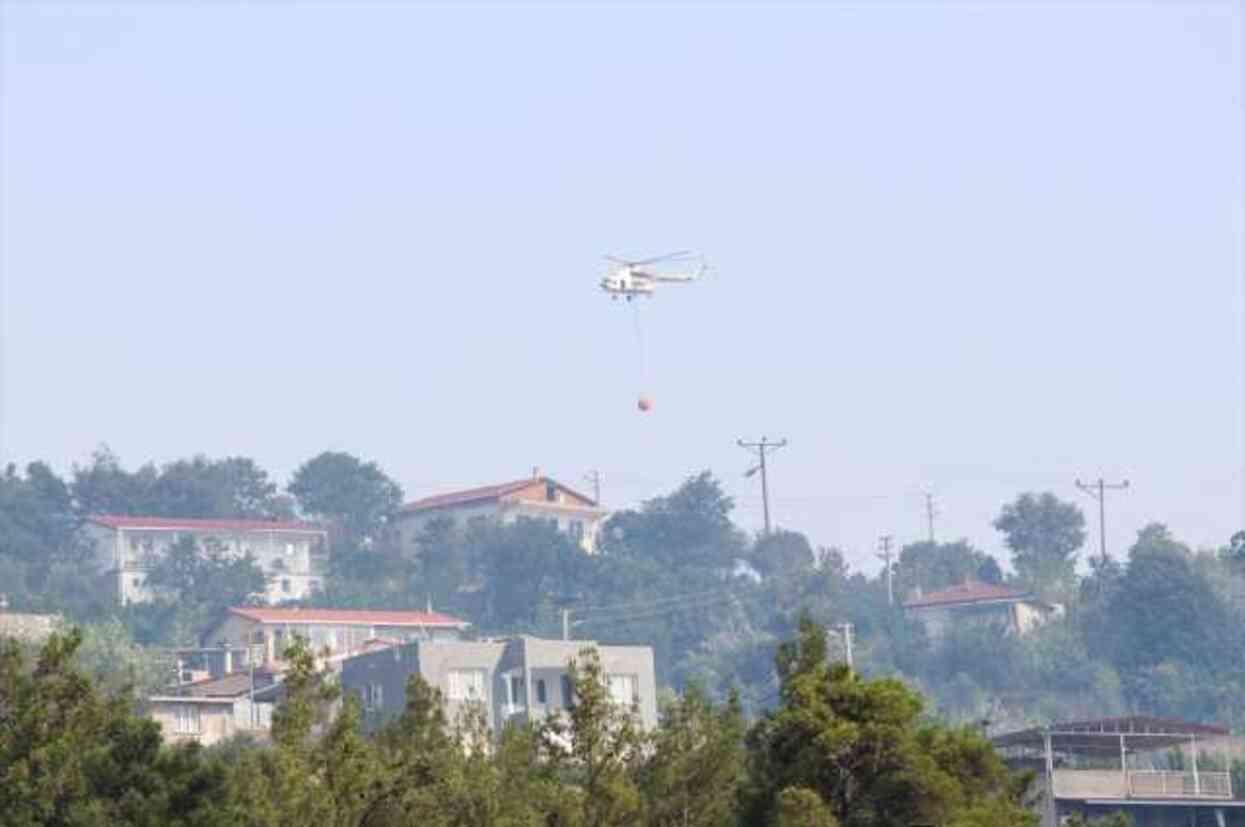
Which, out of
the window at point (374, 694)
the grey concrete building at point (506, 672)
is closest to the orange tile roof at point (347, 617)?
the window at point (374, 694)

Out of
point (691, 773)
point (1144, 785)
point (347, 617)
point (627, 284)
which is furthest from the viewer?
point (347, 617)

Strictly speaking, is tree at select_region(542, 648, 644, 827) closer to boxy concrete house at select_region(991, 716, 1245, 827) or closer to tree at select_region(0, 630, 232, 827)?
tree at select_region(0, 630, 232, 827)

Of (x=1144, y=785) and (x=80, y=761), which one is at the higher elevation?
(x=80, y=761)

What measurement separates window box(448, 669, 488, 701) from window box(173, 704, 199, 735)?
9.52 m

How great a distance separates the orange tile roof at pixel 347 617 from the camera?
181500 millimetres

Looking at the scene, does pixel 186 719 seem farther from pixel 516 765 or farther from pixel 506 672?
pixel 516 765

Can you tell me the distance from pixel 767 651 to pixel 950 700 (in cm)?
1336

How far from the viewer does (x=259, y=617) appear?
180875mm

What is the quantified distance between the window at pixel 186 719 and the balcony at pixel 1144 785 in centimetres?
4902

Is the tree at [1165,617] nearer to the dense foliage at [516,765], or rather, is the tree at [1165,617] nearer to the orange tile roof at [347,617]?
the orange tile roof at [347,617]

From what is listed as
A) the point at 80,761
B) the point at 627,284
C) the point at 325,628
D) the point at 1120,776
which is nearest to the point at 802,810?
the point at 80,761

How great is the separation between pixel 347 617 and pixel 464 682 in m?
55.2

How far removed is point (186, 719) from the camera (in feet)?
432

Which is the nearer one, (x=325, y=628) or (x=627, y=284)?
(x=627, y=284)
